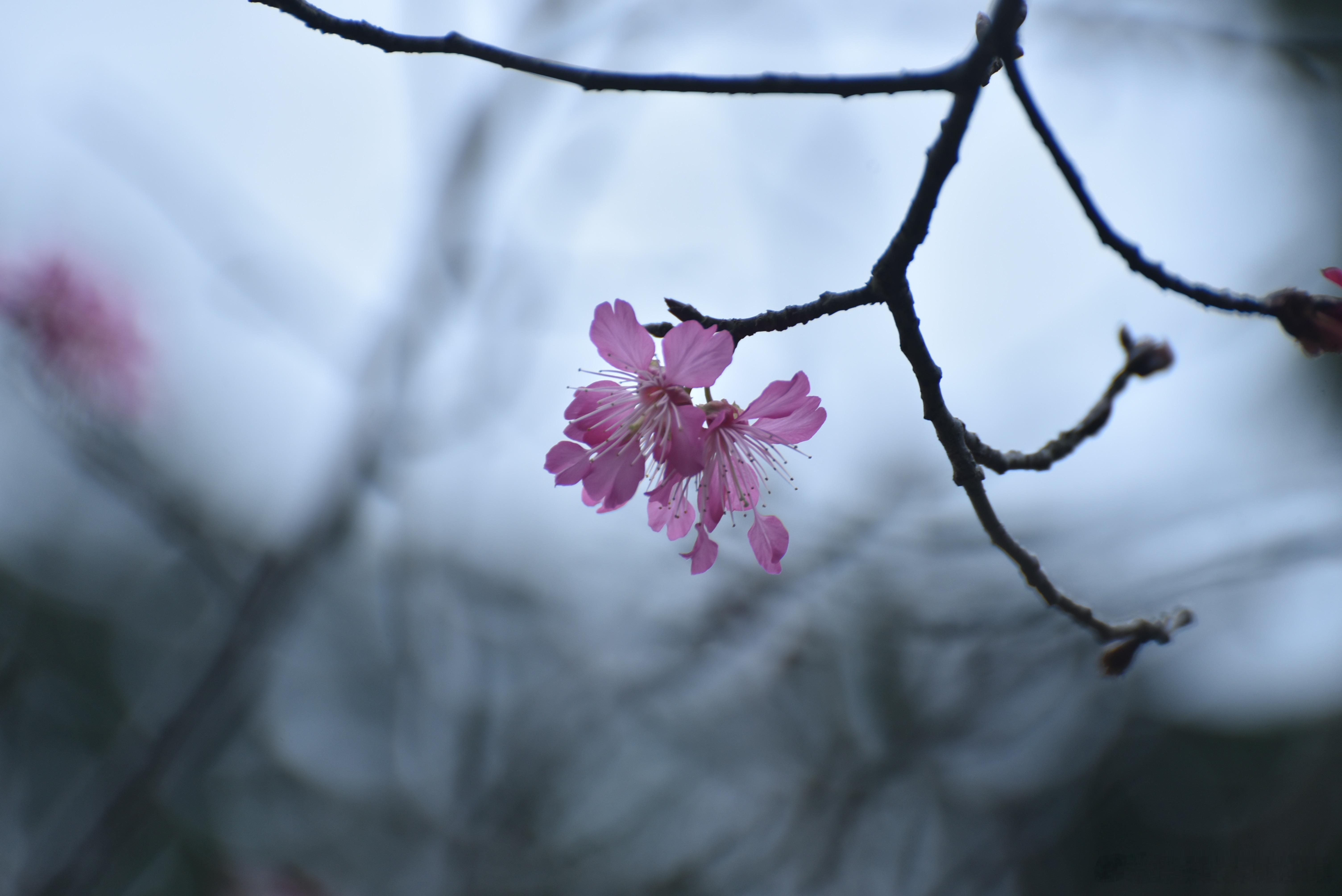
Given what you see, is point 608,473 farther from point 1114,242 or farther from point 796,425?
point 1114,242

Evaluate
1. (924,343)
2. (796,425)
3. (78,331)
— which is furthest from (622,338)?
(78,331)

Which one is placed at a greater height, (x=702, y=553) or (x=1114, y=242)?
(x=1114, y=242)

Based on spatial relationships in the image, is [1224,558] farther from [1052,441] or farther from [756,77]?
[756,77]

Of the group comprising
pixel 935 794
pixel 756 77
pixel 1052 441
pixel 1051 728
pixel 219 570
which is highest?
pixel 1051 728

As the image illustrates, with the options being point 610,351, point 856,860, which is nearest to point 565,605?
point 856,860

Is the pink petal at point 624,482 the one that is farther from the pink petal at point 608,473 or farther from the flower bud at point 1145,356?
the flower bud at point 1145,356

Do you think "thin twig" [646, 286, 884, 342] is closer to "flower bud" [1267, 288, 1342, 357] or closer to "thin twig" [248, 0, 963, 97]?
"thin twig" [248, 0, 963, 97]

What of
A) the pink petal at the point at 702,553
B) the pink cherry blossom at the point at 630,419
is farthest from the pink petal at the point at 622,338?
the pink petal at the point at 702,553
